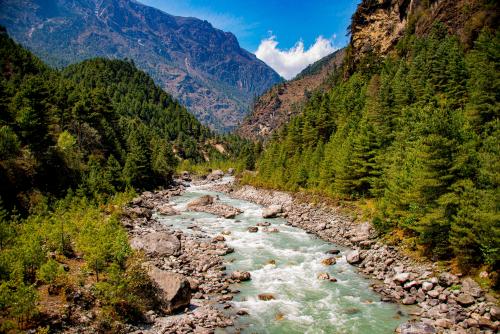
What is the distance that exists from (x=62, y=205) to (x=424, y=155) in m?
39.8

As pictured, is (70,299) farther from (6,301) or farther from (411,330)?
(411,330)

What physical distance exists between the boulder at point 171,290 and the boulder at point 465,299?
19416 millimetres

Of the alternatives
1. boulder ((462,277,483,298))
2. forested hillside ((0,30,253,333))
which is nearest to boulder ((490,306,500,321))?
boulder ((462,277,483,298))

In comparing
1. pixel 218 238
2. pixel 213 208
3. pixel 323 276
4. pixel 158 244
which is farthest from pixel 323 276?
pixel 213 208

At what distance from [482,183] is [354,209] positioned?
23.3 meters

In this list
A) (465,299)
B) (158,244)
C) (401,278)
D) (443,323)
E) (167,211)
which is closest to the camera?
(443,323)

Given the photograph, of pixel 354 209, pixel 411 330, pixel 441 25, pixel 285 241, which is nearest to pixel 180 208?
pixel 285 241

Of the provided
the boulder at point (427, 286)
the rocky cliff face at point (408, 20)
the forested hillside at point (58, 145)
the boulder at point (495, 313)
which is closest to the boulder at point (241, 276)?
the boulder at point (427, 286)

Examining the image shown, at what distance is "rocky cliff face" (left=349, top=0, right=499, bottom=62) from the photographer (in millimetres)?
71250

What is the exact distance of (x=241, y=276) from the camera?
1195 inches

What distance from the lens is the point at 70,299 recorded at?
67.6 ft

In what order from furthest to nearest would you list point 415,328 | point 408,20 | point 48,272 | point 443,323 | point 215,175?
point 215,175 → point 408,20 → point 443,323 → point 415,328 → point 48,272

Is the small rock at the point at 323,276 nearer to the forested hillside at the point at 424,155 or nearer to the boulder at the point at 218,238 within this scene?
the forested hillside at the point at 424,155

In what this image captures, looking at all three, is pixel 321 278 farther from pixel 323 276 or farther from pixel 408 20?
pixel 408 20
